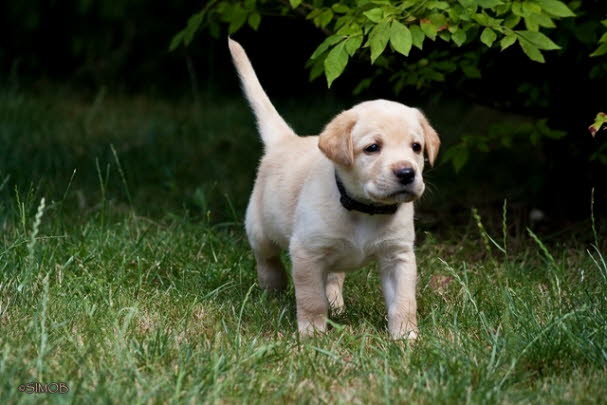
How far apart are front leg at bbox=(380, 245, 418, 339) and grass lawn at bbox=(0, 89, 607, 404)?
8cm

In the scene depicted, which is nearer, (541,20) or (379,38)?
(379,38)

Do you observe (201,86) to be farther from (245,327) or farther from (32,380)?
(32,380)

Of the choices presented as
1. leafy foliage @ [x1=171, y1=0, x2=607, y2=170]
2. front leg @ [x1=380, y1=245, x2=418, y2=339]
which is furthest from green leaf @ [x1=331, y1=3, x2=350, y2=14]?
front leg @ [x1=380, y1=245, x2=418, y2=339]

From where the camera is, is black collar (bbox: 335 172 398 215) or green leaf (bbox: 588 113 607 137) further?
black collar (bbox: 335 172 398 215)

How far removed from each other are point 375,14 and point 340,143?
53 centimetres

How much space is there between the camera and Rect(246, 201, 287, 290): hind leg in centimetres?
371

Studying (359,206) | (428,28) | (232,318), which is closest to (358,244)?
(359,206)

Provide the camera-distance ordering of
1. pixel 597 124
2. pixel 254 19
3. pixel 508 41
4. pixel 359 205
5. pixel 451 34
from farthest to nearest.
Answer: pixel 254 19, pixel 451 34, pixel 508 41, pixel 359 205, pixel 597 124

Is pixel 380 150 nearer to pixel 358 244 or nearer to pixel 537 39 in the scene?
pixel 358 244

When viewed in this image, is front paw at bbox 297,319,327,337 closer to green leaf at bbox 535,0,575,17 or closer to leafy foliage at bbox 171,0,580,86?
leafy foliage at bbox 171,0,580,86

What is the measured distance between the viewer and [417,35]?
326cm

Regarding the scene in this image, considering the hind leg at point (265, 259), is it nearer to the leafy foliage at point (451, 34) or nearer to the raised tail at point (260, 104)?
the raised tail at point (260, 104)

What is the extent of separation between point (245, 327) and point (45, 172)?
2.36 m

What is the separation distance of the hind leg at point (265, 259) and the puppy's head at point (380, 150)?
665mm
